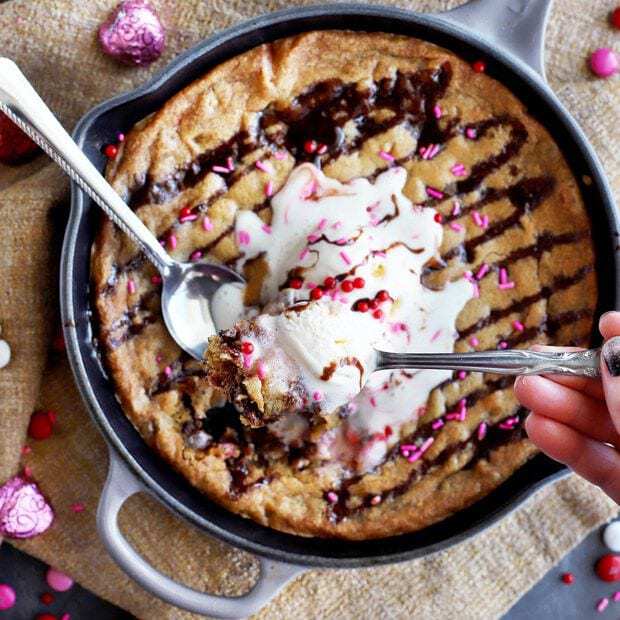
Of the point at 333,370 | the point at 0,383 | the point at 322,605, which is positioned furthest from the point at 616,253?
the point at 0,383

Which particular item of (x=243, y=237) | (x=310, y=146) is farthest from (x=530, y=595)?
(x=310, y=146)

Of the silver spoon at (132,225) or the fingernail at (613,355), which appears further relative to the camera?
the silver spoon at (132,225)

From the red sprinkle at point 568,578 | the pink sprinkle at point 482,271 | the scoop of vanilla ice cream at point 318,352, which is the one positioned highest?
the scoop of vanilla ice cream at point 318,352

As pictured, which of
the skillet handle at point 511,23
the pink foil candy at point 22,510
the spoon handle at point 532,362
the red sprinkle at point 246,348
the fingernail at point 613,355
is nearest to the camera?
the fingernail at point 613,355

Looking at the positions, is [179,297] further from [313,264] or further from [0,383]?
[0,383]

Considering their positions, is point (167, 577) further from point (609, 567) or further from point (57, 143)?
point (609, 567)

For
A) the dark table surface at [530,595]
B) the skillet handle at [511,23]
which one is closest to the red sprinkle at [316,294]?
the skillet handle at [511,23]

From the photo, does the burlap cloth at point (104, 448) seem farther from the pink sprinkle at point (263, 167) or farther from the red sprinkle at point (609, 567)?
the pink sprinkle at point (263, 167)
